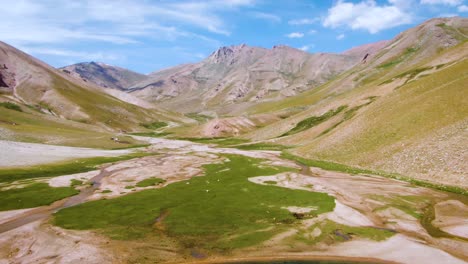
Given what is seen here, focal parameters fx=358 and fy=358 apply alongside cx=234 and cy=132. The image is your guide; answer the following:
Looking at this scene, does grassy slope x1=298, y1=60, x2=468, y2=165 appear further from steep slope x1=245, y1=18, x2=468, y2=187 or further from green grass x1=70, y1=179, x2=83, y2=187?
green grass x1=70, y1=179, x2=83, y2=187

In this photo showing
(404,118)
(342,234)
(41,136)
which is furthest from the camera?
(41,136)

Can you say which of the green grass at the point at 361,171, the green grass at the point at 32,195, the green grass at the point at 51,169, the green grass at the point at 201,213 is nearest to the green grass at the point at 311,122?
the green grass at the point at 361,171

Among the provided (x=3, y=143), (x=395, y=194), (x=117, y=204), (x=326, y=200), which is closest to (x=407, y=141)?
(x=395, y=194)

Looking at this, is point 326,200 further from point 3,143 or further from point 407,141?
point 3,143

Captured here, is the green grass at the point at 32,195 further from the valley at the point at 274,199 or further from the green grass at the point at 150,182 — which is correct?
the green grass at the point at 150,182

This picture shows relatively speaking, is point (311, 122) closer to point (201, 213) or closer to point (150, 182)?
point (150, 182)

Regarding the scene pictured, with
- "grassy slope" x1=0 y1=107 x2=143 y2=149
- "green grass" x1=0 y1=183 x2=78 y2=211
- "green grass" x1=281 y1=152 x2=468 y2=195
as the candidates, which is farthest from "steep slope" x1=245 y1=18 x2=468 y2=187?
"grassy slope" x1=0 y1=107 x2=143 y2=149

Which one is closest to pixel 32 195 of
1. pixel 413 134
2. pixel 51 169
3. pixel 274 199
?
pixel 51 169
